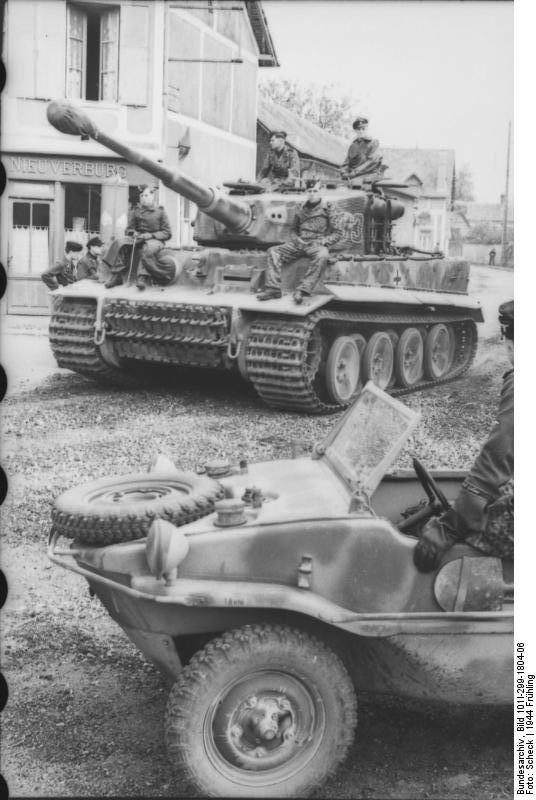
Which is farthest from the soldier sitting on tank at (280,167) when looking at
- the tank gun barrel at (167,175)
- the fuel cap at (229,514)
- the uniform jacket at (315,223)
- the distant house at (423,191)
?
the fuel cap at (229,514)

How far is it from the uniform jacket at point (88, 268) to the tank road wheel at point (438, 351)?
350 cm

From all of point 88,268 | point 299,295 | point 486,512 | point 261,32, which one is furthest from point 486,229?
point 88,268

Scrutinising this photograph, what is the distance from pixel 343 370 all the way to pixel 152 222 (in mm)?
2186

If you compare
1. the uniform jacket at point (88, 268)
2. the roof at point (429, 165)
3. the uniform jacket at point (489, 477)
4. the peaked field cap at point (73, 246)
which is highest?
the roof at point (429, 165)

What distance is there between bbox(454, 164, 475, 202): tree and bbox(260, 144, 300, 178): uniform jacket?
476 centimetres

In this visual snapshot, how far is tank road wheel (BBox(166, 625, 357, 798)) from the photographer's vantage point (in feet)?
11.0

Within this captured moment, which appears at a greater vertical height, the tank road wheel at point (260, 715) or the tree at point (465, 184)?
the tree at point (465, 184)

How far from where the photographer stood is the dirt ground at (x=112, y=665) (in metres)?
3.69

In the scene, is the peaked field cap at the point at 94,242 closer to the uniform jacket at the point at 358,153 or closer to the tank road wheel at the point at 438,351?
the uniform jacket at the point at 358,153

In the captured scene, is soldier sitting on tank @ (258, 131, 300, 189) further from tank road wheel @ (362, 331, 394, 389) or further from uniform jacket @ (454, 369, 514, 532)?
uniform jacket @ (454, 369, 514, 532)

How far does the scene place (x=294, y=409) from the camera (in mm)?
8883

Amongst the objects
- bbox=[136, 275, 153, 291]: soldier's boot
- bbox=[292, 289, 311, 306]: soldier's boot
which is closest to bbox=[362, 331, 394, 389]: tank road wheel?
bbox=[292, 289, 311, 306]: soldier's boot

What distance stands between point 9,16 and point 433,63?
194cm

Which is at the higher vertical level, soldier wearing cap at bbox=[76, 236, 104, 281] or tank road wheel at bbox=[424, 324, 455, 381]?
soldier wearing cap at bbox=[76, 236, 104, 281]
